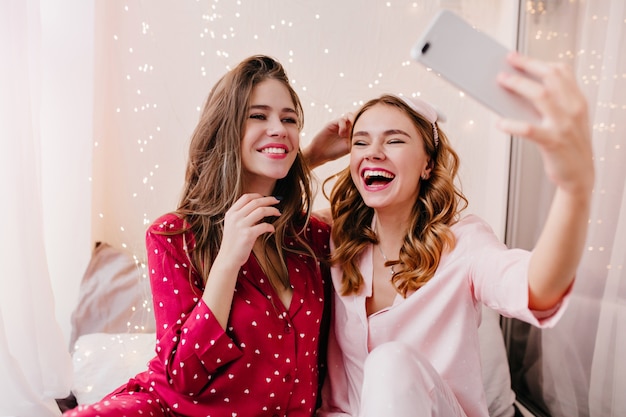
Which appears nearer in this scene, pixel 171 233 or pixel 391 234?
pixel 171 233

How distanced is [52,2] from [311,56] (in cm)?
85

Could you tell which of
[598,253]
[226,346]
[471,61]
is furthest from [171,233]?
[598,253]

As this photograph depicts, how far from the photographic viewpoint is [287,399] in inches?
47.3

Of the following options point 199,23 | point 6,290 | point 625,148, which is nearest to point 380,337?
point 625,148

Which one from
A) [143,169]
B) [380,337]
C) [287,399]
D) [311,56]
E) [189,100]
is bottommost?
[287,399]

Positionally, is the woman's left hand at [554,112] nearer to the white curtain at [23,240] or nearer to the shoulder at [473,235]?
the shoulder at [473,235]

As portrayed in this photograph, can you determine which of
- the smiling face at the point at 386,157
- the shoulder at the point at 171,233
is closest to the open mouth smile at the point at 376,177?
the smiling face at the point at 386,157

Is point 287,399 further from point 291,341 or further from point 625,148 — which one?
point 625,148

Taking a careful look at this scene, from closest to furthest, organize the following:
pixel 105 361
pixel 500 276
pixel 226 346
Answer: pixel 500 276 → pixel 226 346 → pixel 105 361

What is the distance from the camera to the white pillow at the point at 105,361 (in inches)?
60.4

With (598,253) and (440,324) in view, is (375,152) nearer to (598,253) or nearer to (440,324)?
(440,324)

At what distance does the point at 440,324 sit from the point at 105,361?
37.9 inches

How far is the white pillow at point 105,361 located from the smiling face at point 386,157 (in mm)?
818

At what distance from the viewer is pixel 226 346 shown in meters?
1.12
